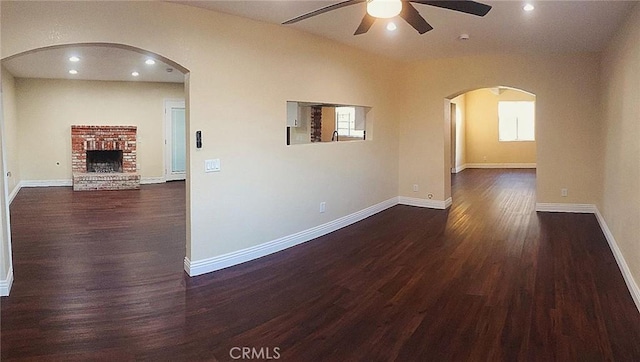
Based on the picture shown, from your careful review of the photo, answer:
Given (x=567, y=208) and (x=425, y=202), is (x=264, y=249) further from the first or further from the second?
(x=567, y=208)

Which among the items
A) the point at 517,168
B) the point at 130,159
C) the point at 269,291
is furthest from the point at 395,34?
the point at 517,168

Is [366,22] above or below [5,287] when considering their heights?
above

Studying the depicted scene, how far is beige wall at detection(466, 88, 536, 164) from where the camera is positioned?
13.3 meters

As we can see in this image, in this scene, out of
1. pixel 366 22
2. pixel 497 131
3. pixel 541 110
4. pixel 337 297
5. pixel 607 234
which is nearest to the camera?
pixel 366 22

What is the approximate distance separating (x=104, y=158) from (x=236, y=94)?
24.3 ft

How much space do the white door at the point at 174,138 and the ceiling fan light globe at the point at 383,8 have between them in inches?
334

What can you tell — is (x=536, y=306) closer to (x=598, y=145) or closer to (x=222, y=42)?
(x=222, y=42)

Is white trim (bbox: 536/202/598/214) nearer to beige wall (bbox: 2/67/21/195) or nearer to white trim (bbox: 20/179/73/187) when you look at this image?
beige wall (bbox: 2/67/21/195)

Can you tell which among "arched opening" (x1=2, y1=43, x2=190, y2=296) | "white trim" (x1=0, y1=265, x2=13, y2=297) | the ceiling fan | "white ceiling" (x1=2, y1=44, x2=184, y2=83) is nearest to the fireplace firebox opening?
"arched opening" (x1=2, y1=43, x2=190, y2=296)

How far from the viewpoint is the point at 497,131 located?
1342cm

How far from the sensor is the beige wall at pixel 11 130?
26.0 ft

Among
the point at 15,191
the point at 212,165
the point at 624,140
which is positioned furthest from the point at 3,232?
the point at 15,191

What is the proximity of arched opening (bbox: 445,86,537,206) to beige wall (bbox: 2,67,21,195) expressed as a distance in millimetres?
11388

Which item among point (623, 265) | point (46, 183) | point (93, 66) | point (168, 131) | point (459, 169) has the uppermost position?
point (93, 66)
